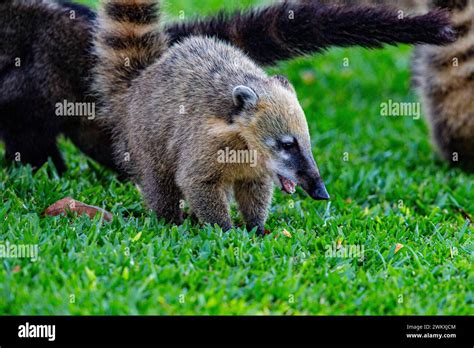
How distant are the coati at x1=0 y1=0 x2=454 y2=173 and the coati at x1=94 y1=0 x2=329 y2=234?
0.43 m

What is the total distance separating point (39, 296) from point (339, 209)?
9.24ft

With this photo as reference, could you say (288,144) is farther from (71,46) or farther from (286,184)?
(71,46)

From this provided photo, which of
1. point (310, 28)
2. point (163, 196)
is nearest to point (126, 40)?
point (163, 196)

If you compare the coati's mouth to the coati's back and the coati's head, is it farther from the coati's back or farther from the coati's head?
the coati's back

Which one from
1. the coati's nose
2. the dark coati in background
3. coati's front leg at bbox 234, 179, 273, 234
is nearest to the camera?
the coati's nose

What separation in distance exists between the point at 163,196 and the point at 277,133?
0.95 m

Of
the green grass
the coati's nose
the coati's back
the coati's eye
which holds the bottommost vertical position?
the green grass

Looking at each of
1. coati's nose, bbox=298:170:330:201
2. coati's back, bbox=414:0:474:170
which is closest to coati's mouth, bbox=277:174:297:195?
coati's nose, bbox=298:170:330:201

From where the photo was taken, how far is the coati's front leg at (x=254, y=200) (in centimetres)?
528

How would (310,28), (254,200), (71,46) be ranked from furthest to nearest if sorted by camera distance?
(71,46), (310,28), (254,200)

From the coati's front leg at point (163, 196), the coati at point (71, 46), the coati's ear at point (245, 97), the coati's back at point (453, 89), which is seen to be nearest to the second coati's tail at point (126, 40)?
the coati at point (71, 46)

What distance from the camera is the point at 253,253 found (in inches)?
185

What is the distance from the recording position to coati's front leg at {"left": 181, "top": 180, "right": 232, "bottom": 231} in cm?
503

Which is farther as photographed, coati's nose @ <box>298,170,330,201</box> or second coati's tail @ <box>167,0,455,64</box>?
second coati's tail @ <box>167,0,455,64</box>
